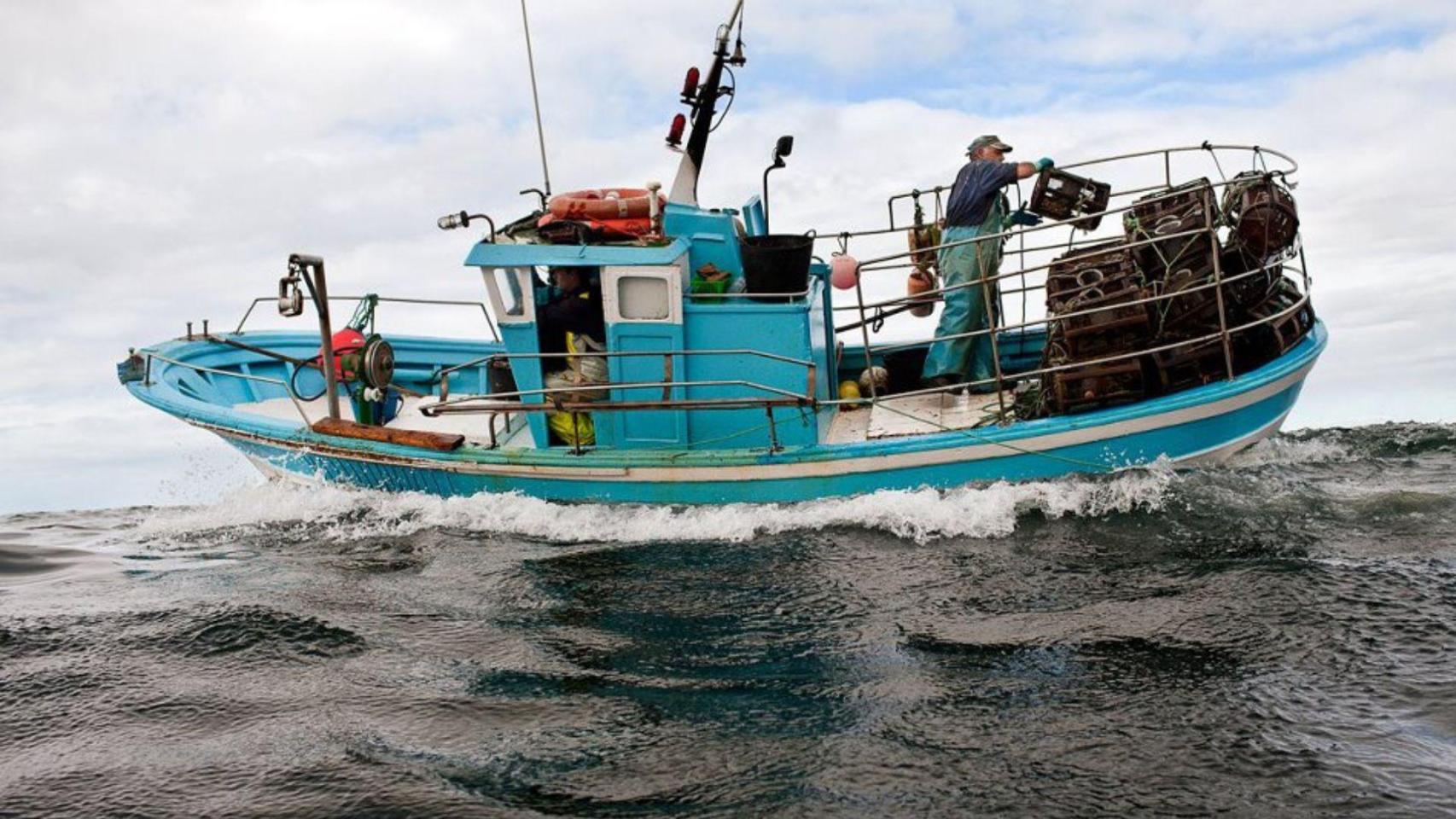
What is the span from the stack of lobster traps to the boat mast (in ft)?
11.1

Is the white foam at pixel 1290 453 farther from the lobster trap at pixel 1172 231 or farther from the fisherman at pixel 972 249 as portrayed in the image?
the fisherman at pixel 972 249

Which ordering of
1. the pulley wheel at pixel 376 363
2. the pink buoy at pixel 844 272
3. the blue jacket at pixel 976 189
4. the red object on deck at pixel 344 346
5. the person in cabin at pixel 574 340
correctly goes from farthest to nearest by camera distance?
the red object on deck at pixel 344 346, the pulley wheel at pixel 376 363, the blue jacket at pixel 976 189, the pink buoy at pixel 844 272, the person in cabin at pixel 574 340

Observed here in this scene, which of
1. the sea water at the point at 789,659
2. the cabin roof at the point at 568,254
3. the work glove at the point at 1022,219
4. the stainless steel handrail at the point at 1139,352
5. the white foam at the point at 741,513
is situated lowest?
the sea water at the point at 789,659

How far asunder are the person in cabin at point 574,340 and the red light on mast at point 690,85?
1.95 m

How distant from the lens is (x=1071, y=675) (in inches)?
201

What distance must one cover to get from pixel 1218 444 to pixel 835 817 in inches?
224

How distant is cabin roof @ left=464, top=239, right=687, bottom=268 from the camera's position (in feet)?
29.5

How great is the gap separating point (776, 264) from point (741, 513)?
2.10 m

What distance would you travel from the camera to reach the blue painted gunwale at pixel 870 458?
27.2 feet

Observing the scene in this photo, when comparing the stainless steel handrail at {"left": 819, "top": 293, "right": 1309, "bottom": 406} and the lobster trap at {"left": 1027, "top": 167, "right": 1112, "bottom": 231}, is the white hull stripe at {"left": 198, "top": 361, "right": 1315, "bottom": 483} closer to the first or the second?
the stainless steel handrail at {"left": 819, "top": 293, "right": 1309, "bottom": 406}

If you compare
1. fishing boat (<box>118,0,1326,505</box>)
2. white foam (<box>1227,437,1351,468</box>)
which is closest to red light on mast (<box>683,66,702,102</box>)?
fishing boat (<box>118,0,1326,505</box>)

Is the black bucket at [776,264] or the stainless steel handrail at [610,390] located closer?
the stainless steel handrail at [610,390]

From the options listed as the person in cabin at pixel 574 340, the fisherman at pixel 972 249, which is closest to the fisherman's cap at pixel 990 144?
the fisherman at pixel 972 249

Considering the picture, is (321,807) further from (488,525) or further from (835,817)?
(488,525)
